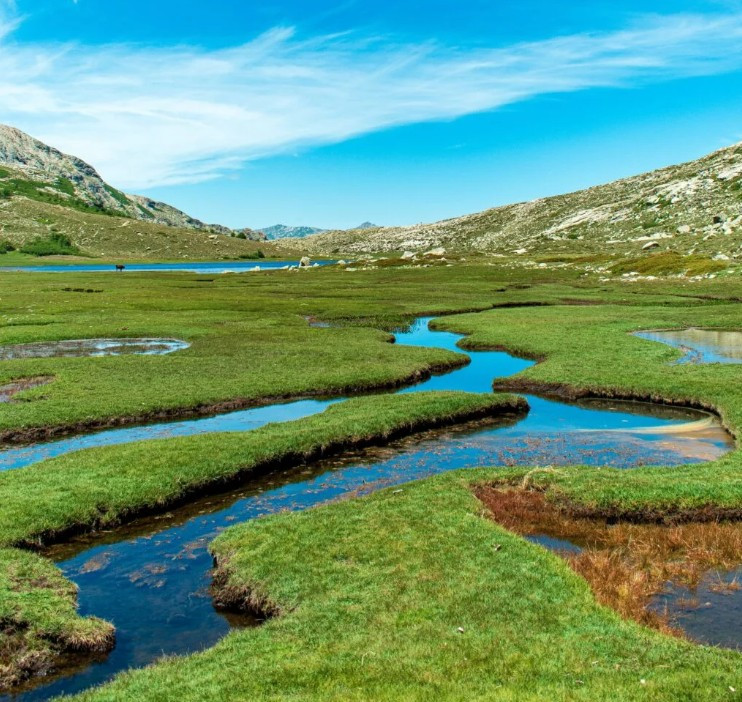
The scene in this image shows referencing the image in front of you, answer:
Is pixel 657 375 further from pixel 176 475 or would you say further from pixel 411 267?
pixel 411 267

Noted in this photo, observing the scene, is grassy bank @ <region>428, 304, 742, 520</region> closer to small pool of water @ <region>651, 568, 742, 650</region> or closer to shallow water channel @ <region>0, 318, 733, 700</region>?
shallow water channel @ <region>0, 318, 733, 700</region>

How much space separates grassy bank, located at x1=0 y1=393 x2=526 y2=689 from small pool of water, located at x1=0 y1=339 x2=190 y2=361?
29.1 metres

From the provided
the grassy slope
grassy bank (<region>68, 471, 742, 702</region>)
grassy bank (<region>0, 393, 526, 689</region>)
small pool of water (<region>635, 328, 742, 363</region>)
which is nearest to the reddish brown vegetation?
grassy bank (<region>68, 471, 742, 702</region>)

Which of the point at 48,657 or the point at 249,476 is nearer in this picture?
the point at 48,657

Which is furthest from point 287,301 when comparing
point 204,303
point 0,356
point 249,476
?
point 249,476

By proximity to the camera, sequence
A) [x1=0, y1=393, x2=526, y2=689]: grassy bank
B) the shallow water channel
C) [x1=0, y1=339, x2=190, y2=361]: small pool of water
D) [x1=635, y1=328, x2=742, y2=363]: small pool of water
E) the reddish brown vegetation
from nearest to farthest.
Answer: [x1=0, y1=393, x2=526, y2=689]: grassy bank
the shallow water channel
the reddish brown vegetation
[x1=635, y1=328, x2=742, y2=363]: small pool of water
[x1=0, y1=339, x2=190, y2=361]: small pool of water

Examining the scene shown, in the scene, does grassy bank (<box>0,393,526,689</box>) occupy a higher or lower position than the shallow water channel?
higher

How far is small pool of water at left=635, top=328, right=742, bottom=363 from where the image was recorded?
55131 mm

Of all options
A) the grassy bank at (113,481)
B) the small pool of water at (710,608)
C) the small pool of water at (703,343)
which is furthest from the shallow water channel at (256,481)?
the small pool of water at (703,343)

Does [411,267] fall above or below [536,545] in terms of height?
above

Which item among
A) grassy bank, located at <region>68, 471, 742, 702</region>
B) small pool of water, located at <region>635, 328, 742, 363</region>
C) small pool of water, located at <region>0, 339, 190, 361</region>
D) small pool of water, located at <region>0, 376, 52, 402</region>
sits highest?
small pool of water, located at <region>0, 339, 190, 361</region>

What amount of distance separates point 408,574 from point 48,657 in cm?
990

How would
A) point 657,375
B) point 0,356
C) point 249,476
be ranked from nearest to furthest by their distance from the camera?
1. point 249,476
2. point 657,375
3. point 0,356

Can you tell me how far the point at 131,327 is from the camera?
246 ft
